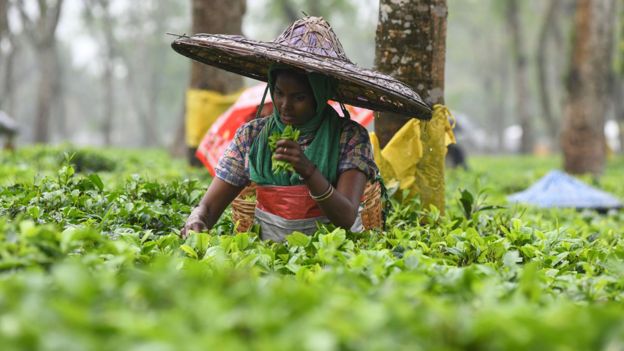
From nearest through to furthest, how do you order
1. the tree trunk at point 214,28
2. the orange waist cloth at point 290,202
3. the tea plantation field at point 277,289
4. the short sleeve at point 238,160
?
the tea plantation field at point 277,289, the orange waist cloth at point 290,202, the short sleeve at point 238,160, the tree trunk at point 214,28

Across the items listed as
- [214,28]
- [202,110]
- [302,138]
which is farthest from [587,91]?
[302,138]

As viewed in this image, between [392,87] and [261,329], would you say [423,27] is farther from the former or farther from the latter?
[261,329]

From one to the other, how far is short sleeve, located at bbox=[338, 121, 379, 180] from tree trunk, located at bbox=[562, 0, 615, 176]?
26.5 ft

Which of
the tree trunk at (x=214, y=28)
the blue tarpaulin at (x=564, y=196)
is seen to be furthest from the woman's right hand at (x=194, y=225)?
the tree trunk at (x=214, y=28)

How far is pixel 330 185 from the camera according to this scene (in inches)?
135

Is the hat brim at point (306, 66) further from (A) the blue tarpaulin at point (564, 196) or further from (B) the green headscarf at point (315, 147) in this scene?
(A) the blue tarpaulin at point (564, 196)

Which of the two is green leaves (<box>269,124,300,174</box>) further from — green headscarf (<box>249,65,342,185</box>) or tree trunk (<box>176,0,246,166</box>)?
tree trunk (<box>176,0,246,166</box>)

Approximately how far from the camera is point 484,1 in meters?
39.0

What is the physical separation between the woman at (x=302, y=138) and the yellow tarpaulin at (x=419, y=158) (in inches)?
24.3

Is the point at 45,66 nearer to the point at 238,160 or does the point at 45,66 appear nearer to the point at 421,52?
the point at 421,52

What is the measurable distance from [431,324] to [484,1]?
39.7 meters

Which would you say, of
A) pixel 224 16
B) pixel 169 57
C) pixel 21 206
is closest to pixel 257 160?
pixel 21 206

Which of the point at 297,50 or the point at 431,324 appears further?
the point at 297,50

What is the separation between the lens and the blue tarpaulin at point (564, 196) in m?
7.04
